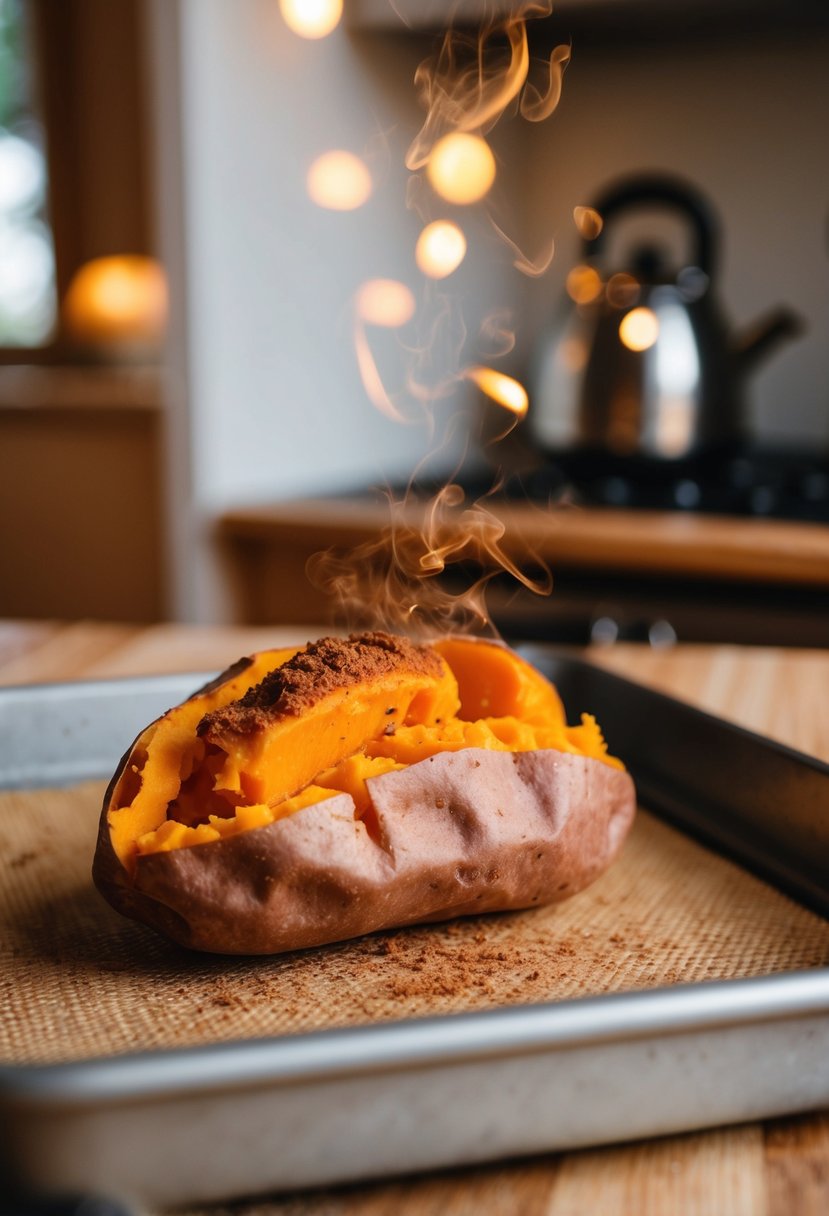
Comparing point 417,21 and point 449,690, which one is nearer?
point 449,690

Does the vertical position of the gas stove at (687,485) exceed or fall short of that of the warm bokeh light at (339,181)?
it falls short

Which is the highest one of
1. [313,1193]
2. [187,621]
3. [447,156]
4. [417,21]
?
[417,21]

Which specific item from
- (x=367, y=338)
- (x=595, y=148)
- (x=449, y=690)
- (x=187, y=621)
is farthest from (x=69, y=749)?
(x=595, y=148)

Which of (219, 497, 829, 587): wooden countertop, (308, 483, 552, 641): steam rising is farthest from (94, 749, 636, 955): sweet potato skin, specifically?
(219, 497, 829, 587): wooden countertop

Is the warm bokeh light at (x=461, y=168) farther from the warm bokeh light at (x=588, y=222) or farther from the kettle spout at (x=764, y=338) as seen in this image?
the kettle spout at (x=764, y=338)

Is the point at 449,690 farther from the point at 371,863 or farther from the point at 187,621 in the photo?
the point at 187,621

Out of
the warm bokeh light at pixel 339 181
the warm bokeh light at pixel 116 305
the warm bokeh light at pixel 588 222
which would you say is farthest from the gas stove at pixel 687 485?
the warm bokeh light at pixel 116 305

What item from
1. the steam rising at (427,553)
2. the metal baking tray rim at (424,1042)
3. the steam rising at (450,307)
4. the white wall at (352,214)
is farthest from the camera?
the white wall at (352,214)
